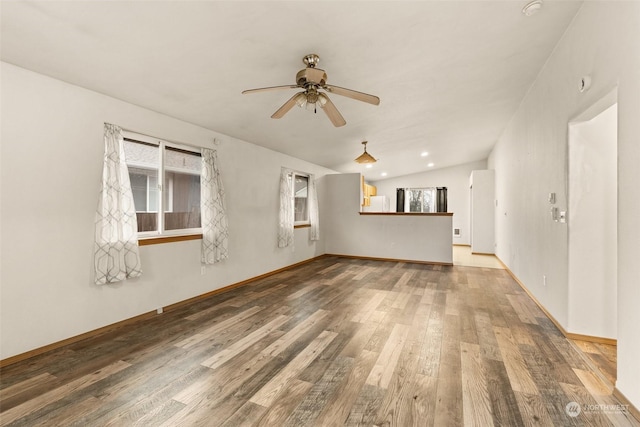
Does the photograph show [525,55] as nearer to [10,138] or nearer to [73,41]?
[73,41]

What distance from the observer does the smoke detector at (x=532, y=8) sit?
2195 millimetres

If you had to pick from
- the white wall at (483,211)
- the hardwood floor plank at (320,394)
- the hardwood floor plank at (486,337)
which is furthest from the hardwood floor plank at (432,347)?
the white wall at (483,211)

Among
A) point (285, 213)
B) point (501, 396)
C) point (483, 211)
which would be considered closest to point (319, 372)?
point (501, 396)

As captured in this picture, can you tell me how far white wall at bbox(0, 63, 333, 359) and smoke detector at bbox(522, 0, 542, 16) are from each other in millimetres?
3755

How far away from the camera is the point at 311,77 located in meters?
2.27

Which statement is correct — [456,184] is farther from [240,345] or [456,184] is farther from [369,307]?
[240,345]

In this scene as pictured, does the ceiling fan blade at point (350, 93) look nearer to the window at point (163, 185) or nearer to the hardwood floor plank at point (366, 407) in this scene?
the hardwood floor plank at point (366, 407)

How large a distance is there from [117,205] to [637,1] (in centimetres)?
431

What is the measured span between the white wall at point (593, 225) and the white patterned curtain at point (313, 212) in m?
4.75

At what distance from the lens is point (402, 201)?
10781 mm

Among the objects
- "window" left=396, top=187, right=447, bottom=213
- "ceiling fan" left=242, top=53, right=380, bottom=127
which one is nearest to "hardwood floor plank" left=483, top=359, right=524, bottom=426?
"ceiling fan" left=242, top=53, right=380, bottom=127

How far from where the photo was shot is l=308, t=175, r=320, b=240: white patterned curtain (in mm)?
6676

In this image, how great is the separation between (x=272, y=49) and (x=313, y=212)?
4.54 metres

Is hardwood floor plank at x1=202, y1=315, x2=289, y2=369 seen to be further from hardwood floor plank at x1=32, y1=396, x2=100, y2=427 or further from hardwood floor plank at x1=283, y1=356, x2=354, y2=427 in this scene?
hardwood floor plank at x1=283, y1=356, x2=354, y2=427
